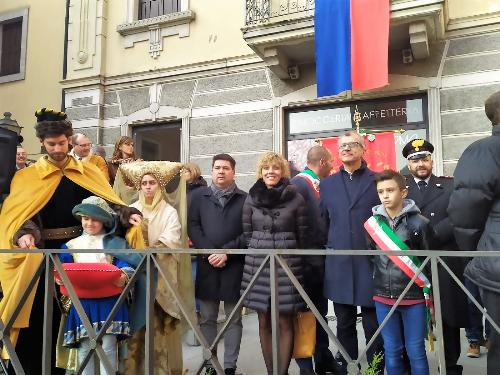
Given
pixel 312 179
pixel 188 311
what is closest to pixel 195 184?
pixel 312 179

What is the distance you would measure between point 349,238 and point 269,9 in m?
5.47

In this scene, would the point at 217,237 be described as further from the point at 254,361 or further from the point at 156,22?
the point at 156,22

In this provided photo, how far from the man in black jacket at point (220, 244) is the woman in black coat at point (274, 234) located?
1.07 feet

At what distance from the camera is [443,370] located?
195cm

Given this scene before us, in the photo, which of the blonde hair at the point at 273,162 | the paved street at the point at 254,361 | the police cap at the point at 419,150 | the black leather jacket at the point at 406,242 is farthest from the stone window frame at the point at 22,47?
the black leather jacket at the point at 406,242

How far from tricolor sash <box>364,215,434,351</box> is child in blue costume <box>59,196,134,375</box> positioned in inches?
58.2

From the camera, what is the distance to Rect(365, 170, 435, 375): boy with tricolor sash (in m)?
2.81

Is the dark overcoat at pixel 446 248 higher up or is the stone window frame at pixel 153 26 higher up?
the stone window frame at pixel 153 26

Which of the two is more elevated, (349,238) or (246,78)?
(246,78)

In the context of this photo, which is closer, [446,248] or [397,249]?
[397,249]

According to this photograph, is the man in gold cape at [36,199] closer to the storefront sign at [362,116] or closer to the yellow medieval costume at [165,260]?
the yellow medieval costume at [165,260]

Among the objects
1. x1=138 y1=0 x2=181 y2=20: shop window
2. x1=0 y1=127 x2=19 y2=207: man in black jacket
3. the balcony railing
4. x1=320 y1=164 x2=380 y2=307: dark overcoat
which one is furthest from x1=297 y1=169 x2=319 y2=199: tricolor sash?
x1=138 y1=0 x2=181 y2=20: shop window

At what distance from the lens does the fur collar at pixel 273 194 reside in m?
3.27

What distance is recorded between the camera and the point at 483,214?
2.38 meters
